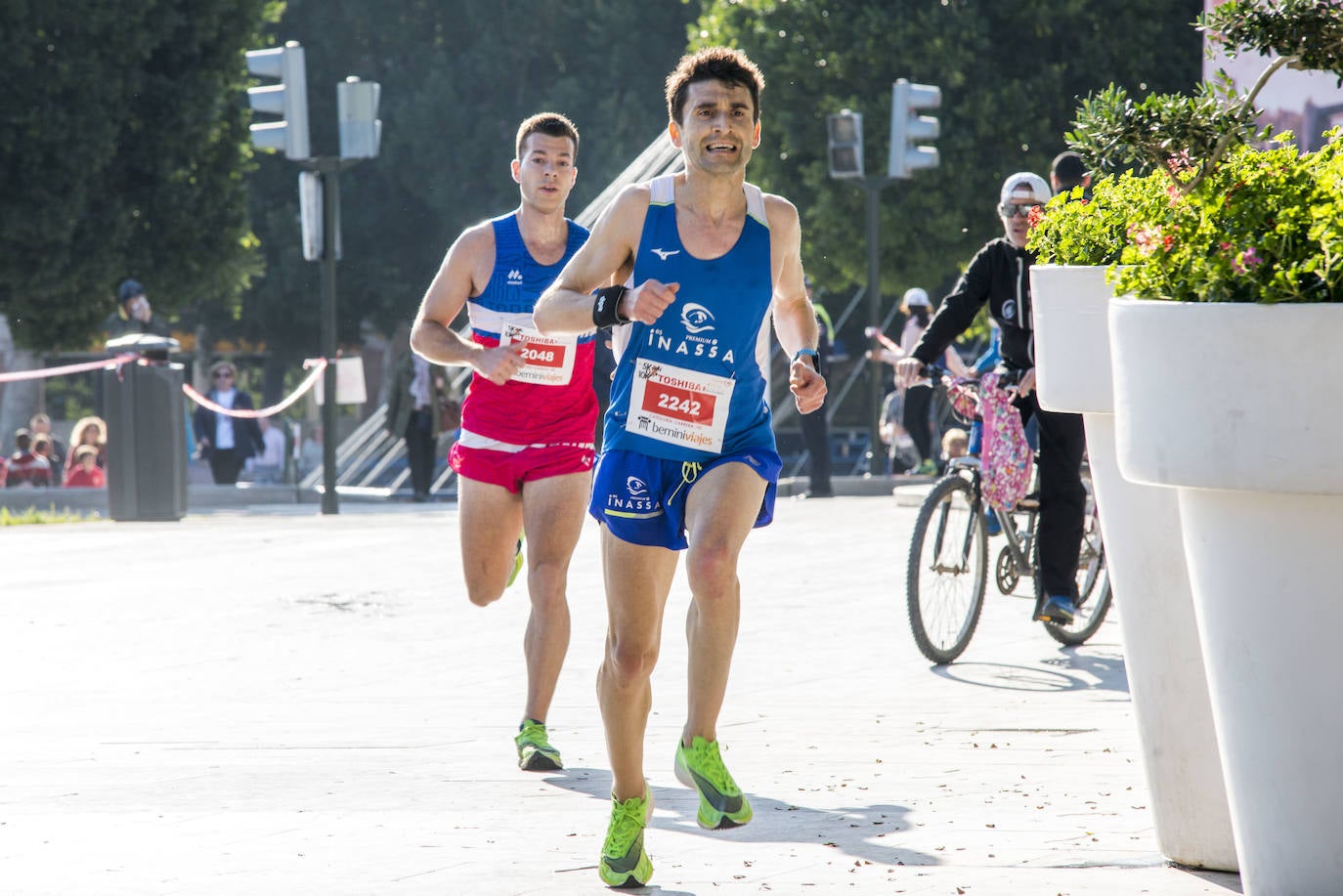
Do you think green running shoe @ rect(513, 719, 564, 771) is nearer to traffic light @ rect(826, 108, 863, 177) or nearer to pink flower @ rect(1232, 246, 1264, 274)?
pink flower @ rect(1232, 246, 1264, 274)

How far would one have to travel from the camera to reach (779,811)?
5.20m

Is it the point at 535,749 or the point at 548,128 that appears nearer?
the point at 535,749

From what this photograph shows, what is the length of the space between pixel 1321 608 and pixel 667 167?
20.6 m

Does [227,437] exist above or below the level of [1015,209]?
below

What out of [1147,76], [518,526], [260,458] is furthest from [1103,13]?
[518,526]

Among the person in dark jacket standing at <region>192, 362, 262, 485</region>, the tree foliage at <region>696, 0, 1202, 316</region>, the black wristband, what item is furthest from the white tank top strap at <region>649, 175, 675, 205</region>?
the tree foliage at <region>696, 0, 1202, 316</region>

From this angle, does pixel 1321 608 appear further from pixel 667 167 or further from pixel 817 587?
pixel 667 167

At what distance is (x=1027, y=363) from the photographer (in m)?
8.52

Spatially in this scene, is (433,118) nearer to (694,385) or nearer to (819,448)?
(819,448)

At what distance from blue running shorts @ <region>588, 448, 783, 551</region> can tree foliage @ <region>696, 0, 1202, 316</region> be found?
21.4 m

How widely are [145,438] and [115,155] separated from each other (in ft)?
44.9

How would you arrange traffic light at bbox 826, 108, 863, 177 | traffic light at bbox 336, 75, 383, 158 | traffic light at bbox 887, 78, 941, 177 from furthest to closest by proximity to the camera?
traffic light at bbox 826, 108, 863, 177, traffic light at bbox 887, 78, 941, 177, traffic light at bbox 336, 75, 383, 158

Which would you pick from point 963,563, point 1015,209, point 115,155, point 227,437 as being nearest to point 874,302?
point 227,437

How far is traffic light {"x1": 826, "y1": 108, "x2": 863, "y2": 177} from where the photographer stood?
1978 cm
